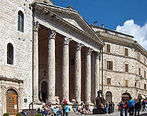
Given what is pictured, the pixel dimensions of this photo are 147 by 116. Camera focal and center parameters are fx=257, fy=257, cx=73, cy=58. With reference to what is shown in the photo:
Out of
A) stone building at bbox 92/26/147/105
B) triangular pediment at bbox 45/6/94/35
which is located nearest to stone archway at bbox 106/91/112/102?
stone building at bbox 92/26/147/105

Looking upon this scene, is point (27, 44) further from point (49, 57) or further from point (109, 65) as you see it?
point (109, 65)

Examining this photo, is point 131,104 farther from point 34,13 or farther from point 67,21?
point 67,21

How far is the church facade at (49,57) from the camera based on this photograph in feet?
71.4

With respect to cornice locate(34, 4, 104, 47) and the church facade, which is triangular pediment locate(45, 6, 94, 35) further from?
cornice locate(34, 4, 104, 47)

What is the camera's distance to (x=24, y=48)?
2370cm

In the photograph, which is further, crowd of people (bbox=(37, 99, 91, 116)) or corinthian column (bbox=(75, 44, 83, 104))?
corinthian column (bbox=(75, 44, 83, 104))

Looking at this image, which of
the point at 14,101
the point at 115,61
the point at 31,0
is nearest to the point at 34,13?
the point at 31,0

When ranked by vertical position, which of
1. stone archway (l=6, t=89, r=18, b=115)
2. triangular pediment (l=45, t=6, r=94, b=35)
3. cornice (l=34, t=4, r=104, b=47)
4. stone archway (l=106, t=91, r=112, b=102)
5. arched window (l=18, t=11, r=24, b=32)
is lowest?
stone archway (l=106, t=91, r=112, b=102)

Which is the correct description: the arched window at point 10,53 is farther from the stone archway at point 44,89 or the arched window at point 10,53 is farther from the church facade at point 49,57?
the stone archway at point 44,89

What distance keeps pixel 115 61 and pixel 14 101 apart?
25.2 meters

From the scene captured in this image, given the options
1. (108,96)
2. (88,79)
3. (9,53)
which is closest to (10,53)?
(9,53)

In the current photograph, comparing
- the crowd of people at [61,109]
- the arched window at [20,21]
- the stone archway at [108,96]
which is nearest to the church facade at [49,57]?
the arched window at [20,21]

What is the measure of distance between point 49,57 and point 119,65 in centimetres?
1932

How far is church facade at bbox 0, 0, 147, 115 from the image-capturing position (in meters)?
21.8
